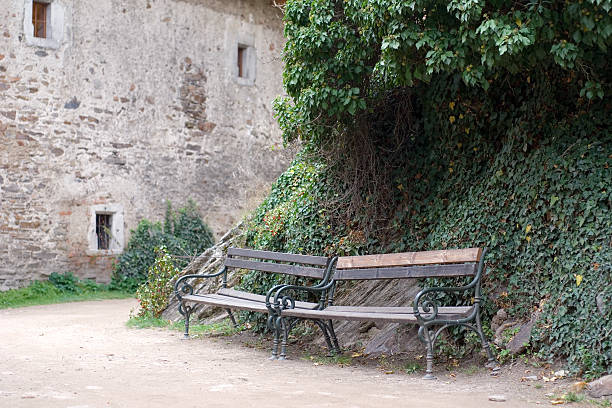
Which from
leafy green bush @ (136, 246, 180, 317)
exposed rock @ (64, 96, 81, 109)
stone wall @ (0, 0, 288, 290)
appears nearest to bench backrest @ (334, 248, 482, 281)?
leafy green bush @ (136, 246, 180, 317)

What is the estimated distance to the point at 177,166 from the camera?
14.0 m

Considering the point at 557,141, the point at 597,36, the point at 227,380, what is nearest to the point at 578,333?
the point at 557,141

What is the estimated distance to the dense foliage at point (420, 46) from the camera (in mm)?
4797

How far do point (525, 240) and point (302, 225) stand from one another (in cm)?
260

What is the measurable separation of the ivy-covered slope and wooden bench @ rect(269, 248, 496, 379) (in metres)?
0.41

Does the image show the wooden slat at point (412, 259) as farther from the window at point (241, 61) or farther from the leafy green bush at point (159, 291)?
the window at point (241, 61)

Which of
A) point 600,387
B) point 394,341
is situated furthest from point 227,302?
point 600,387

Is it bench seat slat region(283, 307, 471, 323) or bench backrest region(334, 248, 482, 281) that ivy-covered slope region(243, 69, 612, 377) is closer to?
bench backrest region(334, 248, 482, 281)

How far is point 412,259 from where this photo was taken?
19.3 ft

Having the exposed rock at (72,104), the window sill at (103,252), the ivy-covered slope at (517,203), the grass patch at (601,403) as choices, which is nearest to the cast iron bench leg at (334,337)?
the ivy-covered slope at (517,203)

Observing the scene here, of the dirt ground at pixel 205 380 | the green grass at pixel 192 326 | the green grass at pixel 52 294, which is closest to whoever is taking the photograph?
the dirt ground at pixel 205 380

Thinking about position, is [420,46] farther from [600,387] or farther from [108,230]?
[108,230]

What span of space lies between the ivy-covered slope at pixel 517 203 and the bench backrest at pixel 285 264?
329 millimetres

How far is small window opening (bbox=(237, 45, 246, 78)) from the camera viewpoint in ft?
51.0
